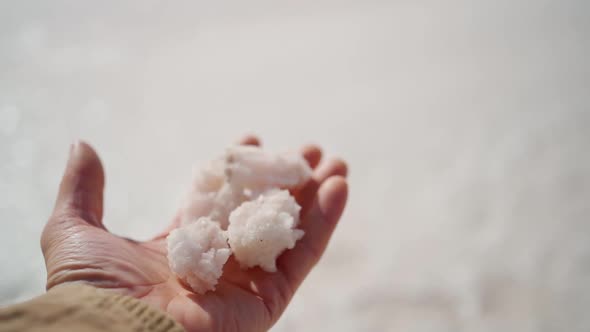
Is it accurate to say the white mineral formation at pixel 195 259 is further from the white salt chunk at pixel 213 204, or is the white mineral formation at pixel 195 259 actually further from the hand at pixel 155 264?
the white salt chunk at pixel 213 204

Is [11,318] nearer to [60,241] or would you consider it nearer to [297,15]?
[60,241]

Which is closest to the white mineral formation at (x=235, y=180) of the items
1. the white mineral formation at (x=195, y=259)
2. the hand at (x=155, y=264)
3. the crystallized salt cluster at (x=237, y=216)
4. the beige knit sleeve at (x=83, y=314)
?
the crystallized salt cluster at (x=237, y=216)

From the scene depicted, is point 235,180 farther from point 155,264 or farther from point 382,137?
point 382,137

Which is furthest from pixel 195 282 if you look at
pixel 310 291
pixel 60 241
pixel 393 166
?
pixel 393 166

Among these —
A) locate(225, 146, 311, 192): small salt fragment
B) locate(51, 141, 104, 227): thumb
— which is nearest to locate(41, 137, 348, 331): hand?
locate(51, 141, 104, 227): thumb

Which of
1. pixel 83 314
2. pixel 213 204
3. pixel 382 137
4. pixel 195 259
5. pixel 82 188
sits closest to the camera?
pixel 83 314

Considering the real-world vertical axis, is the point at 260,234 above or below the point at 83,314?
above

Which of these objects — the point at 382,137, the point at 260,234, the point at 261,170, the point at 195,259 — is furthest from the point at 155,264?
the point at 382,137

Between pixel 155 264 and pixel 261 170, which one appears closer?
pixel 155 264
